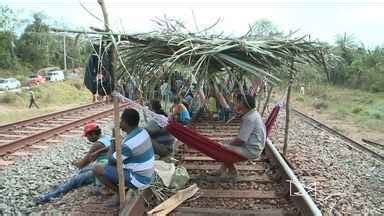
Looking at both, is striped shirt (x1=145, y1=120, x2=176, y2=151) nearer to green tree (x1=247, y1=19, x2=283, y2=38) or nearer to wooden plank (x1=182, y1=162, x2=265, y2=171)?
wooden plank (x1=182, y1=162, x2=265, y2=171)

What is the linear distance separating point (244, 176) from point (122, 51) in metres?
2.82

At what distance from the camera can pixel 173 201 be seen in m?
4.66

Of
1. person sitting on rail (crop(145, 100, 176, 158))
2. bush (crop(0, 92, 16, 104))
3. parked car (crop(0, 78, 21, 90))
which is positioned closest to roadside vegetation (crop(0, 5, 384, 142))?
bush (crop(0, 92, 16, 104))

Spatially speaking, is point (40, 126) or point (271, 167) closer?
point (271, 167)

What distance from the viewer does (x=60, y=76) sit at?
42.9 m

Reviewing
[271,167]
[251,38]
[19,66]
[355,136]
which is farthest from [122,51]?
[19,66]

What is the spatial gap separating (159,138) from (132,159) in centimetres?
188

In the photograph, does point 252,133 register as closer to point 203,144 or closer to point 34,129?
point 203,144

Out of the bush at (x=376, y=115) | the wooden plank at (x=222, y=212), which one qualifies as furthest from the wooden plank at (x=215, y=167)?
the bush at (x=376, y=115)

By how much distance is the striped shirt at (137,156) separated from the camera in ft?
14.1

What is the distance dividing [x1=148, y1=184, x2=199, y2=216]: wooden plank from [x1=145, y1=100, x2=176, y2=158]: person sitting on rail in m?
1.07

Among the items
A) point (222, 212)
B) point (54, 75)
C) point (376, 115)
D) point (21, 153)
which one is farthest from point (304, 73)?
point (54, 75)

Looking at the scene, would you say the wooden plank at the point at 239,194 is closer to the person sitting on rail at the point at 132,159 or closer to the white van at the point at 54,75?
the person sitting on rail at the point at 132,159

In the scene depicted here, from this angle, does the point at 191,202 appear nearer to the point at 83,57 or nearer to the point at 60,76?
the point at 83,57
